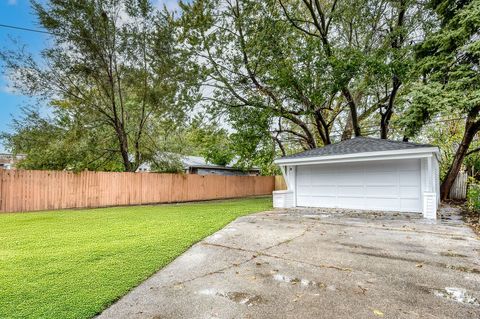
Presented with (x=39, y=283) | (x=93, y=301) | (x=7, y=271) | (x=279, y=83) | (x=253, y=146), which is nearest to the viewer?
(x=93, y=301)

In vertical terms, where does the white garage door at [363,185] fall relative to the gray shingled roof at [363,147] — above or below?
below

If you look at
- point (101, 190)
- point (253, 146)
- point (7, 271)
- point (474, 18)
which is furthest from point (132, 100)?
point (474, 18)

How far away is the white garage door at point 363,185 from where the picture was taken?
29.6ft

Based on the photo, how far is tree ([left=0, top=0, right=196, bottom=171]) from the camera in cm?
1206

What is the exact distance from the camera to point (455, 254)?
14.1ft

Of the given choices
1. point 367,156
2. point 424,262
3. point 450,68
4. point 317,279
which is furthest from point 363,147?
point 317,279

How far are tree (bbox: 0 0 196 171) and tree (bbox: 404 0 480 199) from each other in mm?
9897

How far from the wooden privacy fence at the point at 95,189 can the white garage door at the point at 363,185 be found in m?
6.89

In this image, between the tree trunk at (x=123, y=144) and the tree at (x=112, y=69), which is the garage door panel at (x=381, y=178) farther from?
the tree trunk at (x=123, y=144)

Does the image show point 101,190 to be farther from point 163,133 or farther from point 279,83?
point 279,83

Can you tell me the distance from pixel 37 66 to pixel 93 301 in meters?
13.3

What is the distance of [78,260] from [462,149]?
14.3 meters

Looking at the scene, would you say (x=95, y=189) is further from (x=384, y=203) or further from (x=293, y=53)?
(x=384, y=203)

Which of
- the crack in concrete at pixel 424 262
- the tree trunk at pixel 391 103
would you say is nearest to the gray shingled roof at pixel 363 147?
the tree trunk at pixel 391 103
